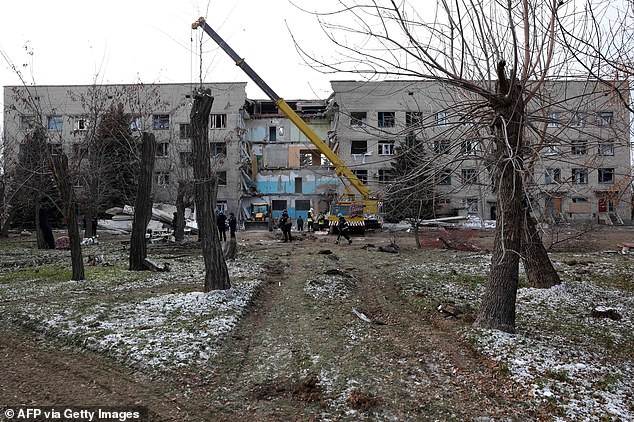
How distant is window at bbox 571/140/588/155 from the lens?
6.35 meters

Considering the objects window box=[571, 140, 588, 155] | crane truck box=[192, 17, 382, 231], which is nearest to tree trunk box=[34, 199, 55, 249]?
crane truck box=[192, 17, 382, 231]

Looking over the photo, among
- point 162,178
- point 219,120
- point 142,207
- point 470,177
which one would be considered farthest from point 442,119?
point 219,120


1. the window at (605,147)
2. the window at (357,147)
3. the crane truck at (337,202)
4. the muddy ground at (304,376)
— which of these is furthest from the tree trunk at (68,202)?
the window at (357,147)

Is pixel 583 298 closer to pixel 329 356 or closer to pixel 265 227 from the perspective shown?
pixel 329 356

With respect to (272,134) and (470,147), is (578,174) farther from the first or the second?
(272,134)

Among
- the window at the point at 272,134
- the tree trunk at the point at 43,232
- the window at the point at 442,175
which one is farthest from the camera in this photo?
the window at the point at 272,134

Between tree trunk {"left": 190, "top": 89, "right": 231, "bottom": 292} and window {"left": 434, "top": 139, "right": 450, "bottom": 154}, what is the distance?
4570 millimetres

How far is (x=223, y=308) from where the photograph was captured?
804 centimetres

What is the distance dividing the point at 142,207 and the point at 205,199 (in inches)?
175

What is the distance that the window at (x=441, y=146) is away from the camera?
6.68 meters

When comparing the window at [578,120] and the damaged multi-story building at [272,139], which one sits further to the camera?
the damaged multi-story building at [272,139]

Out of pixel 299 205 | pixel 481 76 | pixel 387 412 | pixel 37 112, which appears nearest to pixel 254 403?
pixel 387 412
